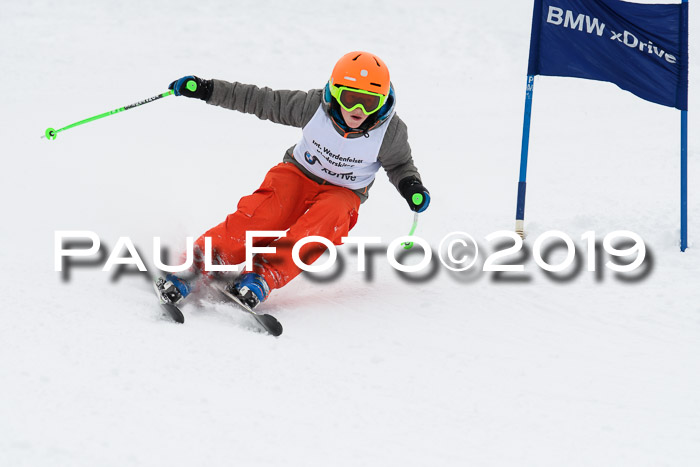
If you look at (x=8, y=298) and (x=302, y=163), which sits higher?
(x=302, y=163)

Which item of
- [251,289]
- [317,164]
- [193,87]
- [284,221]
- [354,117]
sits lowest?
[251,289]

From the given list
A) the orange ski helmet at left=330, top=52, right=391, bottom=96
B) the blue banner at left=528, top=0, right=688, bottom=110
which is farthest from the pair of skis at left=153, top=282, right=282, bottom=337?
the blue banner at left=528, top=0, right=688, bottom=110

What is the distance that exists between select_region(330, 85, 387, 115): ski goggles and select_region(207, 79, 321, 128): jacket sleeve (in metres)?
0.31

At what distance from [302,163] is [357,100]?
617 millimetres

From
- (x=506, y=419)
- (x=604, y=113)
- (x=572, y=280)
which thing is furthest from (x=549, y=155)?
(x=506, y=419)

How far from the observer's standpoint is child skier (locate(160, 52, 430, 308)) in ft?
14.2

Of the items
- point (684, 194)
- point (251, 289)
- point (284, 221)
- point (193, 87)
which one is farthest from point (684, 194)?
point (193, 87)

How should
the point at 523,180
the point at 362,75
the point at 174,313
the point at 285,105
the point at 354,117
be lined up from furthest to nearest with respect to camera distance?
1. the point at 523,180
2. the point at 285,105
3. the point at 354,117
4. the point at 362,75
5. the point at 174,313

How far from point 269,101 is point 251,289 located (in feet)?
4.21

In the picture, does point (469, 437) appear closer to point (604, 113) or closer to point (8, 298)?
point (8, 298)

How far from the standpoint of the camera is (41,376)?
9.02 feet

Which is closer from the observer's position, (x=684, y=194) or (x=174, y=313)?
(x=174, y=313)

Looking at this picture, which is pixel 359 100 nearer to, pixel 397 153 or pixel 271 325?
pixel 397 153

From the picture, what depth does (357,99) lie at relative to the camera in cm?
434
